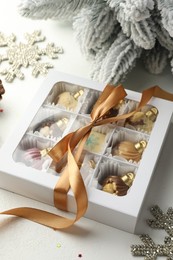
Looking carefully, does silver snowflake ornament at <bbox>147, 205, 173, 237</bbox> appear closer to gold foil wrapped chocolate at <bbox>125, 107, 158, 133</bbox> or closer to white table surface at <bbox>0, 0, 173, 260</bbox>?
white table surface at <bbox>0, 0, 173, 260</bbox>

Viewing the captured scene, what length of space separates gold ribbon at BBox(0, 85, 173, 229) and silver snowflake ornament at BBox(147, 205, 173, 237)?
12 cm

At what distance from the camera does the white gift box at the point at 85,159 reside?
2.19ft

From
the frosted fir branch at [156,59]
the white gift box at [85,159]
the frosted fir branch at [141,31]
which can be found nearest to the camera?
the white gift box at [85,159]

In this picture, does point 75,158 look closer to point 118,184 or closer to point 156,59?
point 118,184

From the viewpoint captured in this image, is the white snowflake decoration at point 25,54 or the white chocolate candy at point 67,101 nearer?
the white chocolate candy at point 67,101

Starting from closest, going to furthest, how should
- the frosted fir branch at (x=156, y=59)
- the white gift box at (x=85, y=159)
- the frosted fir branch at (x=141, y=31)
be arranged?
the white gift box at (x=85, y=159) < the frosted fir branch at (x=141, y=31) < the frosted fir branch at (x=156, y=59)

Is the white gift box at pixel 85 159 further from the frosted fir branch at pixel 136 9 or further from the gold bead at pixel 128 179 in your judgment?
the frosted fir branch at pixel 136 9

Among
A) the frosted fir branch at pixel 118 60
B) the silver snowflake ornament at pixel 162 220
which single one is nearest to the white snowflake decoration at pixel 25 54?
the frosted fir branch at pixel 118 60

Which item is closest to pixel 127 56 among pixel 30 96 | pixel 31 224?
pixel 30 96

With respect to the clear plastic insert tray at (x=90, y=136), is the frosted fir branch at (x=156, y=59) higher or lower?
higher

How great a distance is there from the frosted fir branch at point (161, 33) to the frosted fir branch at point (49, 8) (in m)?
0.14

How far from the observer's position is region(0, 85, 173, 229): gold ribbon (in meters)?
0.68

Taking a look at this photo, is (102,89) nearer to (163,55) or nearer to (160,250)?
(163,55)

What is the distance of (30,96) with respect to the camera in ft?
2.94
